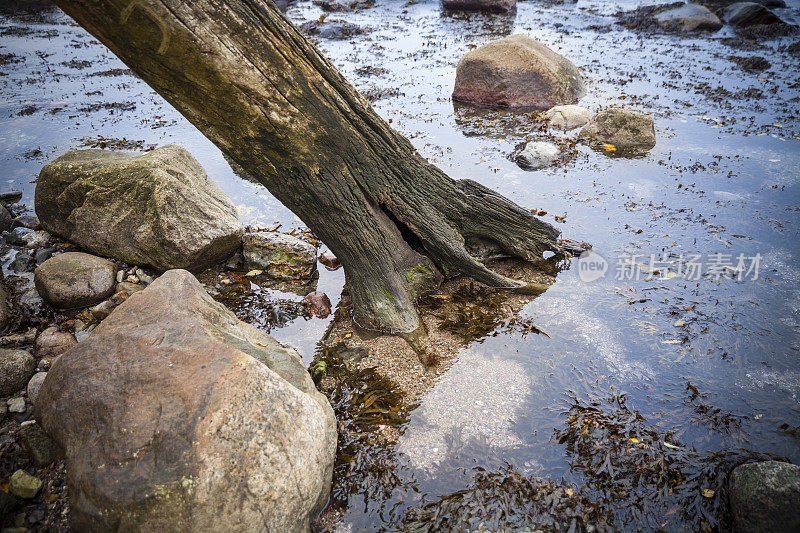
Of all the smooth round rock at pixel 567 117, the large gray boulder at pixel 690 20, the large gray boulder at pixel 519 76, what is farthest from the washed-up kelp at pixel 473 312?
the large gray boulder at pixel 690 20

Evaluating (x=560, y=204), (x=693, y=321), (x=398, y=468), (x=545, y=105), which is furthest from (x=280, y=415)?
(x=545, y=105)

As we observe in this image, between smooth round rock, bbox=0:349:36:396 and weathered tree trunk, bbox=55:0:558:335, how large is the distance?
102 inches

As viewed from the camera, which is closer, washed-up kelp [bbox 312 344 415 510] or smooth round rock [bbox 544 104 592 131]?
washed-up kelp [bbox 312 344 415 510]

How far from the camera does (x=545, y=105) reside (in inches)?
389

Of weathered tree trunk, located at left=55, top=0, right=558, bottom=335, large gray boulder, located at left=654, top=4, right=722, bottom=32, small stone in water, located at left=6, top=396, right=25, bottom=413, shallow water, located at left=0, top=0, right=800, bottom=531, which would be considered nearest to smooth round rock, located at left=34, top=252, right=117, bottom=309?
small stone in water, located at left=6, top=396, right=25, bottom=413

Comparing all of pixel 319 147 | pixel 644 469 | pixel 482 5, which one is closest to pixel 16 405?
pixel 319 147

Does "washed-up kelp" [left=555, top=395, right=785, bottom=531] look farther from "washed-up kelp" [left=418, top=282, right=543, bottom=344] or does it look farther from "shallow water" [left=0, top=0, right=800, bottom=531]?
"washed-up kelp" [left=418, top=282, right=543, bottom=344]

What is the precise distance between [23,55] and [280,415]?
18310 millimetres

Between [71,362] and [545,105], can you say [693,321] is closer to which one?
[71,362]

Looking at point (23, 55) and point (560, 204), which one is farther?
point (23, 55)

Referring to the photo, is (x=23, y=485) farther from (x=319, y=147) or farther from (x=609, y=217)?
(x=609, y=217)

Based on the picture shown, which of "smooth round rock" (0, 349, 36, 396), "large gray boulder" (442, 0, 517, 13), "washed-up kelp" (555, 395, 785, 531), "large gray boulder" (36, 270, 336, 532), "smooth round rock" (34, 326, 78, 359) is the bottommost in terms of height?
"washed-up kelp" (555, 395, 785, 531)

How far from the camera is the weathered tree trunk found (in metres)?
2.96

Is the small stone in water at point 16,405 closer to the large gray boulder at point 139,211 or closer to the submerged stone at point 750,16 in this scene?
the large gray boulder at point 139,211
